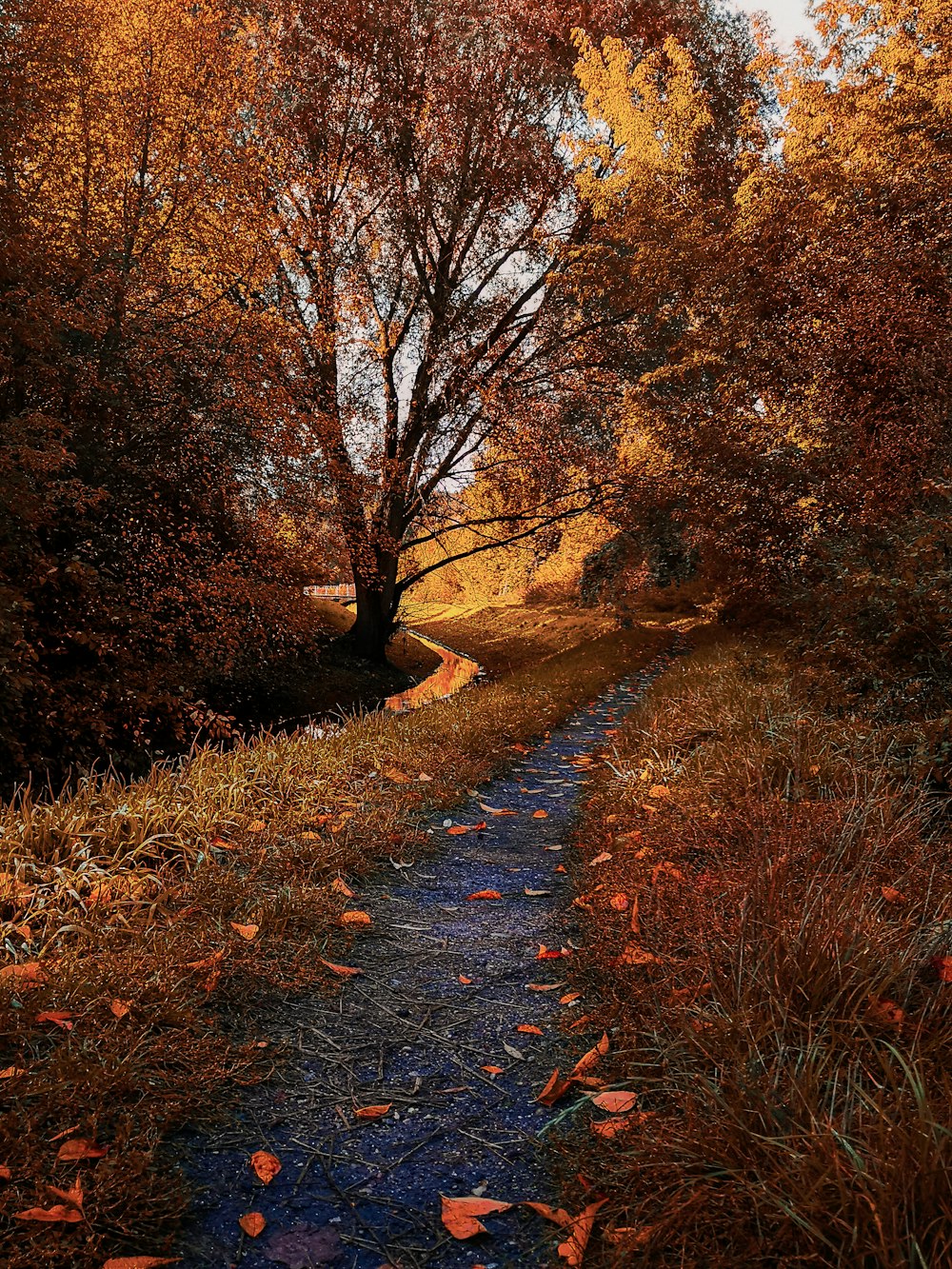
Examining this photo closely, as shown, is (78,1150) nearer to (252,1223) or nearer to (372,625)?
(252,1223)

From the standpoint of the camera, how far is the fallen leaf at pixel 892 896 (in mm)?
3043

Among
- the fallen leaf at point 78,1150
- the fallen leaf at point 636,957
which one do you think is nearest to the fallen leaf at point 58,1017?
the fallen leaf at point 78,1150

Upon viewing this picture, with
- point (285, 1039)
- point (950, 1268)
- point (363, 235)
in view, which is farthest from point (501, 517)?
point (950, 1268)

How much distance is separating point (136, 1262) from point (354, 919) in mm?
1930

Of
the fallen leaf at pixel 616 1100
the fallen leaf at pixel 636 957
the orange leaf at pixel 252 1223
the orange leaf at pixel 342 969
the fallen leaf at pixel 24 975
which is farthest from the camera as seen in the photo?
the orange leaf at pixel 342 969

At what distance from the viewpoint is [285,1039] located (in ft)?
9.25

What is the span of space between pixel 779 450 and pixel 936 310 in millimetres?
1943

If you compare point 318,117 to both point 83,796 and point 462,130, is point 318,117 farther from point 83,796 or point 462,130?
point 83,796

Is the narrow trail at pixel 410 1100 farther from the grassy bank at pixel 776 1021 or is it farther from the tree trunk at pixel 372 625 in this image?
the tree trunk at pixel 372 625

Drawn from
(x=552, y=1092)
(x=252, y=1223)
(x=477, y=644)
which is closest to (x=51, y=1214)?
(x=252, y=1223)

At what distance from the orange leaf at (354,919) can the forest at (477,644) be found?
0.07m

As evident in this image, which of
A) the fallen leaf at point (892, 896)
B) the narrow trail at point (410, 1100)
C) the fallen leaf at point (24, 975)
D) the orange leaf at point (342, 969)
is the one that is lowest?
the narrow trail at point (410, 1100)

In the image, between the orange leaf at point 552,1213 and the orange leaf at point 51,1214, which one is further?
the orange leaf at point 552,1213

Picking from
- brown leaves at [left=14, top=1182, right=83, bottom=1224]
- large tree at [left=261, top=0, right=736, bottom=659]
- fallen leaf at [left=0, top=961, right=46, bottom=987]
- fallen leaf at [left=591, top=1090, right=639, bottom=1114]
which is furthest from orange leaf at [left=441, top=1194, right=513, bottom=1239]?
large tree at [left=261, top=0, right=736, bottom=659]
